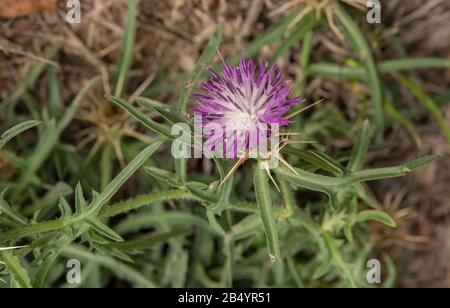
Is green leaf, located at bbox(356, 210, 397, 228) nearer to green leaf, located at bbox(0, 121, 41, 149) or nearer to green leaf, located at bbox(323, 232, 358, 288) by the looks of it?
green leaf, located at bbox(323, 232, 358, 288)

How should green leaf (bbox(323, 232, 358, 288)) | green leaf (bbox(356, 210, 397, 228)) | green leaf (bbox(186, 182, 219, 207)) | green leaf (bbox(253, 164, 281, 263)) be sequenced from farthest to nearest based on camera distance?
green leaf (bbox(323, 232, 358, 288)) < green leaf (bbox(356, 210, 397, 228)) < green leaf (bbox(186, 182, 219, 207)) < green leaf (bbox(253, 164, 281, 263))

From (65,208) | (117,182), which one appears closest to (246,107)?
(117,182)

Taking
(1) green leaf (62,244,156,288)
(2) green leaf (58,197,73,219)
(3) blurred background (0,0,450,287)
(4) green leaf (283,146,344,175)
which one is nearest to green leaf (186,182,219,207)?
(4) green leaf (283,146,344,175)

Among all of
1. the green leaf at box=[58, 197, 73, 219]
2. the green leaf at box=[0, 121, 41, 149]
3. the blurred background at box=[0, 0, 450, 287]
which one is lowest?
the green leaf at box=[58, 197, 73, 219]

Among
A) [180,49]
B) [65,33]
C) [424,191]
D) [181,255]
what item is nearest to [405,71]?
[424,191]

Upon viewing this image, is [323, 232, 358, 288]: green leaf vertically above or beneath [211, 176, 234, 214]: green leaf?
beneath
